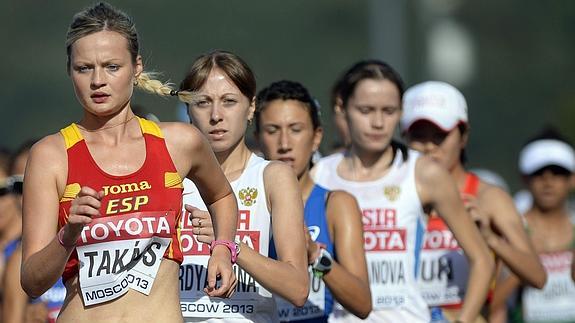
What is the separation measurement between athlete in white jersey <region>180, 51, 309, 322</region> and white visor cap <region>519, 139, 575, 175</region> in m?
4.73

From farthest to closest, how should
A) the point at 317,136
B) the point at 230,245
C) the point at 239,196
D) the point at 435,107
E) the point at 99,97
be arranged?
the point at 435,107
the point at 317,136
the point at 239,196
the point at 230,245
the point at 99,97

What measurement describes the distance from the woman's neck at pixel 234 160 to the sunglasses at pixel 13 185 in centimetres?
164

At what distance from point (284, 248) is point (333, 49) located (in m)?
33.3

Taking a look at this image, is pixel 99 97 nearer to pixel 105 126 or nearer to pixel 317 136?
pixel 105 126

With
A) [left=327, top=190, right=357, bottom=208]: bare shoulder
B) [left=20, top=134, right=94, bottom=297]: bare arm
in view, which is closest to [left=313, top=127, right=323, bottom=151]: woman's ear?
[left=327, top=190, right=357, bottom=208]: bare shoulder

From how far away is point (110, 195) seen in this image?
4.86m

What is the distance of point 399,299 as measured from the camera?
23.4 ft

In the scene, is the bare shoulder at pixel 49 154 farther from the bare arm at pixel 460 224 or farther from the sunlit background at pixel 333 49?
the sunlit background at pixel 333 49

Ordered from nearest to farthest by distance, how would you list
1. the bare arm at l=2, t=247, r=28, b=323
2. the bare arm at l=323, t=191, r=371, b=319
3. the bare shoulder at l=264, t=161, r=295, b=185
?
the bare shoulder at l=264, t=161, r=295, b=185, the bare arm at l=323, t=191, r=371, b=319, the bare arm at l=2, t=247, r=28, b=323

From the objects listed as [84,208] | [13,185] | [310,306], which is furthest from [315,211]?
[13,185]

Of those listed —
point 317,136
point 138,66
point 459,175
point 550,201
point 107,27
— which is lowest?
point 550,201

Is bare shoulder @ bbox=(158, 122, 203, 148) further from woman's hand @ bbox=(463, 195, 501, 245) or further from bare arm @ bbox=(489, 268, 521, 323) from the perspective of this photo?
bare arm @ bbox=(489, 268, 521, 323)

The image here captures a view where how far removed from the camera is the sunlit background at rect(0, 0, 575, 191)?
1383 inches

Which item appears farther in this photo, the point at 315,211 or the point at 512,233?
the point at 512,233
